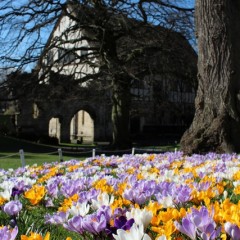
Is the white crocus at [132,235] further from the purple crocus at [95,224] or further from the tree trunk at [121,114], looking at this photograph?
the tree trunk at [121,114]

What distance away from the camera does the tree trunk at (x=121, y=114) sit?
28500mm

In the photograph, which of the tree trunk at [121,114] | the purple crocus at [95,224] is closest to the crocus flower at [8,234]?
the purple crocus at [95,224]

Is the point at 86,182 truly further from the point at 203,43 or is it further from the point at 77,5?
the point at 77,5

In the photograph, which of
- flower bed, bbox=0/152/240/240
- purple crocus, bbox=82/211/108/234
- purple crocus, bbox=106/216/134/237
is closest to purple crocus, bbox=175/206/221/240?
flower bed, bbox=0/152/240/240

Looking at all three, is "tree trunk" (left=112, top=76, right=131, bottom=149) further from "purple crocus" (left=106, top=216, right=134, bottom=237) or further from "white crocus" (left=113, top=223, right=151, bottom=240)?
"white crocus" (left=113, top=223, right=151, bottom=240)

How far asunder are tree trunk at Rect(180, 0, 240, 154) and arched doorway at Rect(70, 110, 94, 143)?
4089 centimetres

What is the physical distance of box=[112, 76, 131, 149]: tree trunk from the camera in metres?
28.5

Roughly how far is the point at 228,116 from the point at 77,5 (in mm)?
17656

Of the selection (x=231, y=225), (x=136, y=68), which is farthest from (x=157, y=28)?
(x=231, y=225)

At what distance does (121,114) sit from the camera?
96.1 feet

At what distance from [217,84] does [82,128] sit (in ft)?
150

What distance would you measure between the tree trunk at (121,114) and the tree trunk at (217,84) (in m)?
18.6

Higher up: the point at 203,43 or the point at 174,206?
the point at 203,43

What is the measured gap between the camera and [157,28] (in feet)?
86.9
